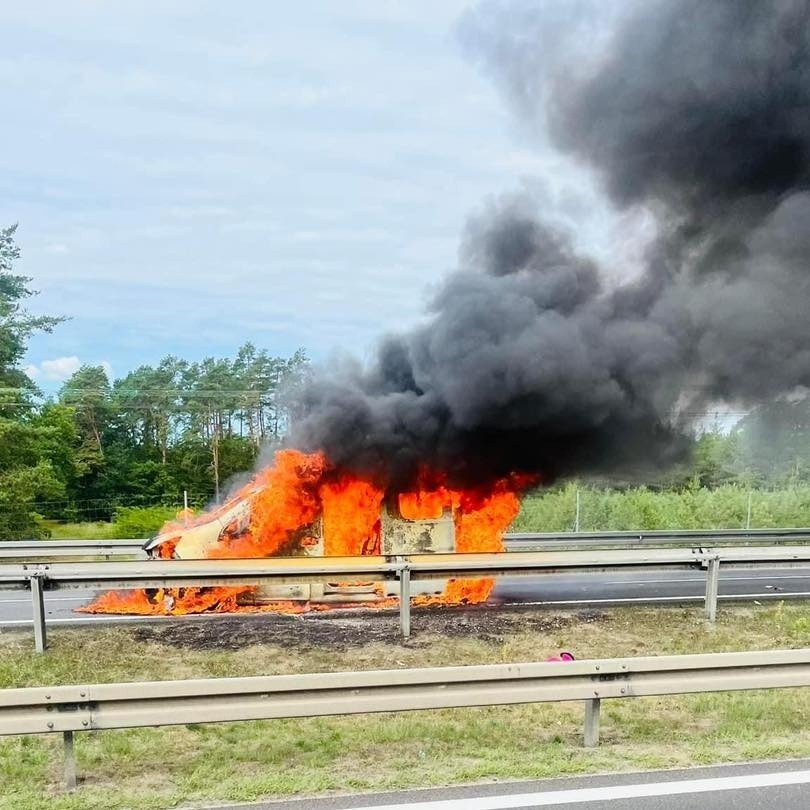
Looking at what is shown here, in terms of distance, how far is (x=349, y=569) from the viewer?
8.00m

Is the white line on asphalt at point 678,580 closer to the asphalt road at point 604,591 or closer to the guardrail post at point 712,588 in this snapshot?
the asphalt road at point 604,591

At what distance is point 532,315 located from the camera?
12.0 metres

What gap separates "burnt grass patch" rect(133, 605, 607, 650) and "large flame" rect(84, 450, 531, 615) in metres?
0.55

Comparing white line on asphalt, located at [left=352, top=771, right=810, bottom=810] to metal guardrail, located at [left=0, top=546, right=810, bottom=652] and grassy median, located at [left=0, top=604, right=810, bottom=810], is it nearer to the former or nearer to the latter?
grassy median, located at [left=0, top=604, right=810, bottom=810]

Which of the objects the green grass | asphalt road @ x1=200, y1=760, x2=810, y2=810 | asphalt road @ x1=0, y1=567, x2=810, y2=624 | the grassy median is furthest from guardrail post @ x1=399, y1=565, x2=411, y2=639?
the green grass

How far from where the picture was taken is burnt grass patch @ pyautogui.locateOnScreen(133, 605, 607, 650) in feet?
24.5

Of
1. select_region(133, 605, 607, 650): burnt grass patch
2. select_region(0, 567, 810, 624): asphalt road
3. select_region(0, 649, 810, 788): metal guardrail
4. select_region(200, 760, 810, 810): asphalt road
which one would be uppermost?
select_region(0, 649, 810, 788): metal guardrail

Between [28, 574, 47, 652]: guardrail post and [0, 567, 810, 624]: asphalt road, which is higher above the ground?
[28, 574, 47, 652]: guardrail post

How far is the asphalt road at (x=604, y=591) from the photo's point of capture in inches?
404

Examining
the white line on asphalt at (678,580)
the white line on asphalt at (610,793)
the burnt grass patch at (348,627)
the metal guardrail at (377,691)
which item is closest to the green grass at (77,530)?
the white line on asphalt at (678,580)

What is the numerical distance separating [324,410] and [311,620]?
11.4ft

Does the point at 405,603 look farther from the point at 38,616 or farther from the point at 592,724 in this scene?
the point at 38,616

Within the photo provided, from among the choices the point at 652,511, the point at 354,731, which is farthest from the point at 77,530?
the point at 354,731

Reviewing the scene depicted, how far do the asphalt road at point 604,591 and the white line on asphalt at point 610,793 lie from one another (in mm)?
5841
